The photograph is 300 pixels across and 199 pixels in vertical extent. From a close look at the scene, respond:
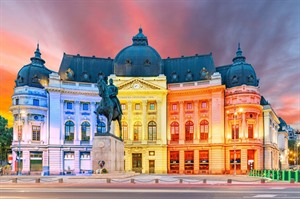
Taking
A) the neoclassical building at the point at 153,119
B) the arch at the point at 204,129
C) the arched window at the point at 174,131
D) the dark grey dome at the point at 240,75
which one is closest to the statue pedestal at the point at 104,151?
the neoclassical building at the point at 153,119

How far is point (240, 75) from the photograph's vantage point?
263ft

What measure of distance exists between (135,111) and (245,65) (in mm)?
28442

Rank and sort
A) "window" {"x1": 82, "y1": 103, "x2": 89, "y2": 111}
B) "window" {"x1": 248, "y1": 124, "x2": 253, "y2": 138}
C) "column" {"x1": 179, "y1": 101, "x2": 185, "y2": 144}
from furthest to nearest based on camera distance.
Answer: "window" {"x1": 82, "y1": 103, "x2": 89, "y2": 111} → "column" {"x1": 179, "y1": 101, "x2": 185, "y2": 144} → "window" {"x1": 248, "y1": 124, "x2": 253, "y2": 138}

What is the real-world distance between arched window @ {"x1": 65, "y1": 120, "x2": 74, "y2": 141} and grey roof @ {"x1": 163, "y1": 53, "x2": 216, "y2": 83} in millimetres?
26512

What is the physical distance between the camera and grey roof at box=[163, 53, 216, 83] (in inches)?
3360

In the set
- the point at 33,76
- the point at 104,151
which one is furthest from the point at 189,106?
the point at 104,151

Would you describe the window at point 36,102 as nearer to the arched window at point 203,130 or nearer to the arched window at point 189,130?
the arched window at point 189,130

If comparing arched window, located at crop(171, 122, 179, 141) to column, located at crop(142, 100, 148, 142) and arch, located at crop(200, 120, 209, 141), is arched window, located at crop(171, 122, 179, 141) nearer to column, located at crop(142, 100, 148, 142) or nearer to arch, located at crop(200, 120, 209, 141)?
arch, located at crop(200, 120, 209, 141)

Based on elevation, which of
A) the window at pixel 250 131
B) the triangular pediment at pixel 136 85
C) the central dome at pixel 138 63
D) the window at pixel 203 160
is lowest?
the window at pixel 203 160

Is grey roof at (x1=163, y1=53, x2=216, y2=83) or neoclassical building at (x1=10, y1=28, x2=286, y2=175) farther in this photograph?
grey roof at (x1=163, y1=53, x2=216, y2=83)

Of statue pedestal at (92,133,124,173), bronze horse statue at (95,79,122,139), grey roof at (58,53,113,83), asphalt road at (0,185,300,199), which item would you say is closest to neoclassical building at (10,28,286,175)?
grey roof at (58,53,113,83)

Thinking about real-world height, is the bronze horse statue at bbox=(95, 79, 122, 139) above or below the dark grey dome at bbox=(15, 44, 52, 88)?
below

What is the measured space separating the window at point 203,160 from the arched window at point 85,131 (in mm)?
27365

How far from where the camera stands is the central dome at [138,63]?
8600 cm
